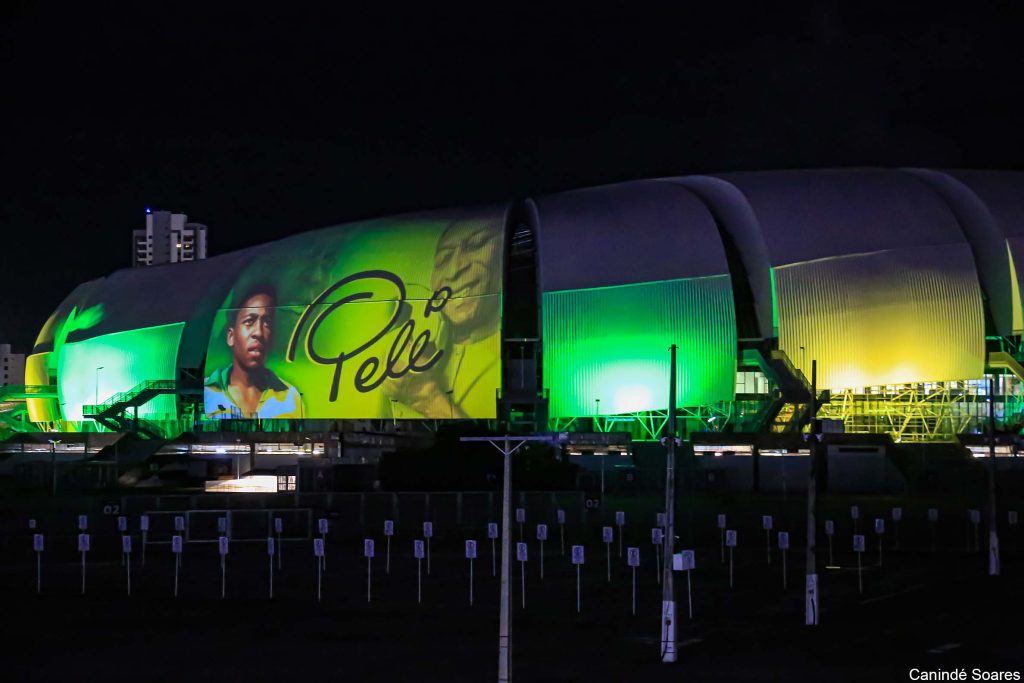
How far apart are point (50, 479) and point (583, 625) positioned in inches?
1509

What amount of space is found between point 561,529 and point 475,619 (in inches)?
703

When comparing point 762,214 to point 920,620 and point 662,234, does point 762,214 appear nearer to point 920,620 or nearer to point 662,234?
point 662,234

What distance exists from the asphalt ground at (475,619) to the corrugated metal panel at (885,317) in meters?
30.8

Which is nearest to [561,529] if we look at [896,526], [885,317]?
[896,526]

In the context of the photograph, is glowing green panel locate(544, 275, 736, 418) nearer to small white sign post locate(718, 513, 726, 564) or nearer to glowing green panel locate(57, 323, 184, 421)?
small white sign post locate(718, 513, 726, 564)

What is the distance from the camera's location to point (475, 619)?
3334 cm

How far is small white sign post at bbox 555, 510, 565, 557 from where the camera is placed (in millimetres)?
48344

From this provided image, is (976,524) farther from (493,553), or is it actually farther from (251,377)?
(251,377)

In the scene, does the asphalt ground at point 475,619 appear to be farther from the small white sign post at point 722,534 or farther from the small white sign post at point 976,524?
the small white sign post at point 976,524

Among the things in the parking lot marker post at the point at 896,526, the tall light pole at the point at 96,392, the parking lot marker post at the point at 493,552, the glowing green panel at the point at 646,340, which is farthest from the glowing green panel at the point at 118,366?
the parking lot marker post at the point at 896,526

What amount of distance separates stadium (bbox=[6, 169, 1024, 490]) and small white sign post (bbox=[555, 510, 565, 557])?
19.8m

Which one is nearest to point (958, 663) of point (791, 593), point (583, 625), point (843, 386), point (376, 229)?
point (583, 625)

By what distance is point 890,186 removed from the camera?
277 ft

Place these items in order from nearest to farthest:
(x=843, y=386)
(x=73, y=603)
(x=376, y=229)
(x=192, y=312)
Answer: (x=73, y=603)
(x=843, y=386)
(x=376, y=229)
(x=192, y=312)
